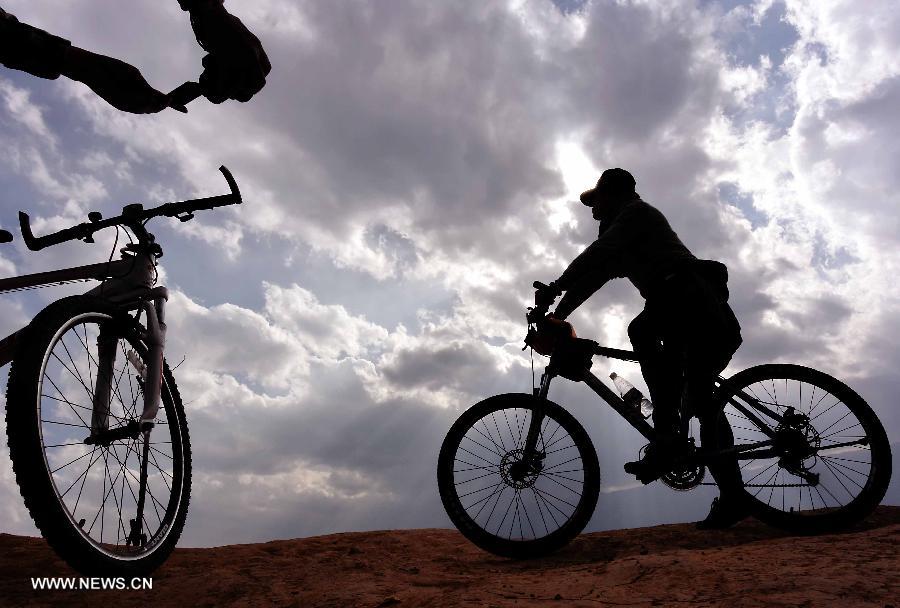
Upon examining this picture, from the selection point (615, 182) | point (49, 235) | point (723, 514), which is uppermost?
point (615, 182)

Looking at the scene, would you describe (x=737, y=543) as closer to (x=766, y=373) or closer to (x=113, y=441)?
(x=766, y=373)

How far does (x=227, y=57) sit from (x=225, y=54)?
0.02 meters

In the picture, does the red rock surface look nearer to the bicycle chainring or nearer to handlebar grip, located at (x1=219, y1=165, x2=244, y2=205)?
the bicycle chainring

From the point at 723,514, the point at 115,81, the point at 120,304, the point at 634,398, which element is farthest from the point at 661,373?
the point at 115,81

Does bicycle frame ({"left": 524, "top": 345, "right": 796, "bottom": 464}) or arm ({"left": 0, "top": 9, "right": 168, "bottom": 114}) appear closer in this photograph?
arm ({"left": 0, "top": 9, "right": 168, "bottom": 114})

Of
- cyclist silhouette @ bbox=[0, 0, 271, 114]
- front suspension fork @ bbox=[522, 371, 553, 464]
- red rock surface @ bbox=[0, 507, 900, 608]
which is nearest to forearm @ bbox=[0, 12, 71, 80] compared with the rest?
cyclist silhouette @ bbox=[0, 0, 271, 114]

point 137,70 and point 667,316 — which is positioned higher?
point 137,70

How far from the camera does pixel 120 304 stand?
3.81 meters

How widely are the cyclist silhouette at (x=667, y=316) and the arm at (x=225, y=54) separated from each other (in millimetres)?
2724

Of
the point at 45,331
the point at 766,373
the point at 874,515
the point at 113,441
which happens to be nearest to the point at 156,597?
the point at 113,441

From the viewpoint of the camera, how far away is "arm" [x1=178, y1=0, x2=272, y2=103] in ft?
9.11

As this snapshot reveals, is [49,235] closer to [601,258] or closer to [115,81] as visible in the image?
[115,81]

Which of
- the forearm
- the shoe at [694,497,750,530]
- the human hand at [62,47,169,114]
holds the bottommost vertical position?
the shoe at [694,497,750,530]

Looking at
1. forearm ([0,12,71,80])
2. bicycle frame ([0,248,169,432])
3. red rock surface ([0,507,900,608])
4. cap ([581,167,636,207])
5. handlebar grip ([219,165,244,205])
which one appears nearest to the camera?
Result: forearm ([0,12,71,80])
